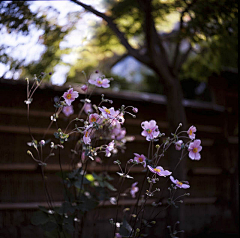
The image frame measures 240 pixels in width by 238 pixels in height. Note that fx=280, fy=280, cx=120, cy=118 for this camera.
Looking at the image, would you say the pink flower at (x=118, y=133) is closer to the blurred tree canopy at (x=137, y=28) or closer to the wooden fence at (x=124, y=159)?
the wooden fence at (x=124, y=159)

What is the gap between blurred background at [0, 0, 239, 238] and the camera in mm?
2512

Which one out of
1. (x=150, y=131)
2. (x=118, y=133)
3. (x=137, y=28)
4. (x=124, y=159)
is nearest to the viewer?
(x=150, y=131)

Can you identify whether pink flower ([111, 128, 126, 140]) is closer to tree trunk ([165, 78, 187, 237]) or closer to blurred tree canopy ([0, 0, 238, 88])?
blurred tree canopy ([0, 0, 238, 88])

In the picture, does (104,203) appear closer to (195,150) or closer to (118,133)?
(118,133)

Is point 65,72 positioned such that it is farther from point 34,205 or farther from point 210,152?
point 210,152

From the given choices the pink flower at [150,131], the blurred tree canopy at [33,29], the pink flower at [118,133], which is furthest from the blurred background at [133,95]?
the pink flower at [150,131]

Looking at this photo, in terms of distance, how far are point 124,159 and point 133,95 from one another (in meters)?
0.88

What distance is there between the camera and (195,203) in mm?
4086

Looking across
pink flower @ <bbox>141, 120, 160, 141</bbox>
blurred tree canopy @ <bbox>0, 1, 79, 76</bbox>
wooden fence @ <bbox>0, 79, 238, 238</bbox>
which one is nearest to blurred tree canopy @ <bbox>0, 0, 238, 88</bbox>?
blurred tree canopy @ <bbox>0, 1, 79, 76</bbox>

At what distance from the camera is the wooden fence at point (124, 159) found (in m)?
3.09

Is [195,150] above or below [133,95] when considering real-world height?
below

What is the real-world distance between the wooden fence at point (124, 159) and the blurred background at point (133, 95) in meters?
0.01

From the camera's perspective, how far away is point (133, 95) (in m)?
3.87

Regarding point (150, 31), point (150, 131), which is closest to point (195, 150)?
point (150, 131)
